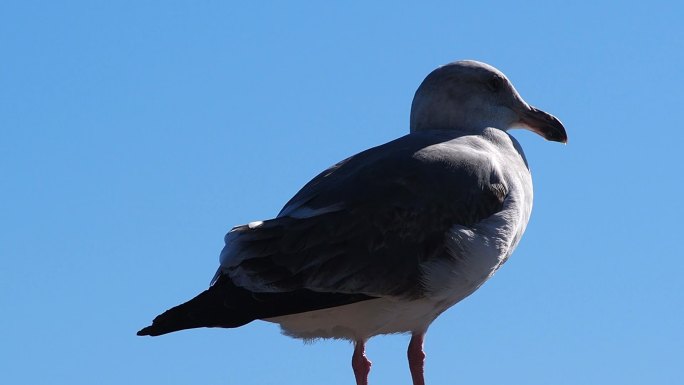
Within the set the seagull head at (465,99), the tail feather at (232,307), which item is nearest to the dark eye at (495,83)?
the seagull head at (465,99)

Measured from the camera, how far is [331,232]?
1238 cm

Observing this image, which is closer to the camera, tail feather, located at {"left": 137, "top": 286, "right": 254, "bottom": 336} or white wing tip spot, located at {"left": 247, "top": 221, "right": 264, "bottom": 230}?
tail feather, located at {"left": 137, "top": 286, "right": 254, "bottom": 336}

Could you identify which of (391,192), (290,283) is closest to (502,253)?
(391,192)

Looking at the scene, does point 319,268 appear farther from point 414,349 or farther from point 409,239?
point 414,349

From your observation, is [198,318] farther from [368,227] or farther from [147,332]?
[368,227]

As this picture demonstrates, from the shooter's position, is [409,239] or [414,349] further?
[414,349]

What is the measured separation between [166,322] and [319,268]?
124cm

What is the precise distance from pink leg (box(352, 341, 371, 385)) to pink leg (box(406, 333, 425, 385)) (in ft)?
1.27

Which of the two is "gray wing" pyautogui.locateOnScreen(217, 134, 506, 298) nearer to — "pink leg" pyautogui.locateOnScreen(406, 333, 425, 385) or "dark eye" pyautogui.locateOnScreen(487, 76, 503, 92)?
"pink leg" pyautogui.locateOnScreen(406, 333, 425, 385)

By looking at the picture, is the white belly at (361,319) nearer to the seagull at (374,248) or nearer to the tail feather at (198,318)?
the seagull at (374,248)

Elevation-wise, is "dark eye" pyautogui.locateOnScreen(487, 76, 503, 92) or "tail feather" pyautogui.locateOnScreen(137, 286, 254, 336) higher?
"dark eye" pyautogui.locateOnScreen(487, 76, 503, 92)

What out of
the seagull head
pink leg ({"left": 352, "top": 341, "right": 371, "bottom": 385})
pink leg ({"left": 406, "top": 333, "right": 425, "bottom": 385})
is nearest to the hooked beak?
the seagull head

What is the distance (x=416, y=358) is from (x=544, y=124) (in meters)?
3.00

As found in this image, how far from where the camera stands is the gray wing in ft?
40.2
